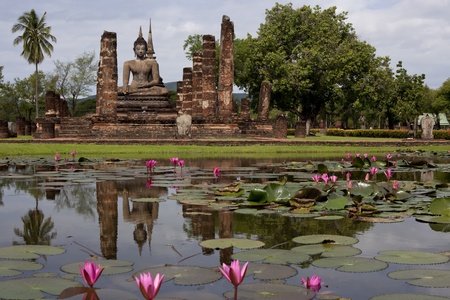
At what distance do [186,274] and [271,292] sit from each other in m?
0.67

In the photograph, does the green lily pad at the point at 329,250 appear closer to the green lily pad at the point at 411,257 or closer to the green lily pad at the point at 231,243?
the green lily pad at the point at 411,257

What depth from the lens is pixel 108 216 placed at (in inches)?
257

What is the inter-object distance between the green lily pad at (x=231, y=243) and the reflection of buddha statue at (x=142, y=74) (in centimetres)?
3170

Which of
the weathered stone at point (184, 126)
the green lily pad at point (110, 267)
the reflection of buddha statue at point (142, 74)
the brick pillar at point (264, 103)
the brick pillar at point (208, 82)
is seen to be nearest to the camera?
the green lily pad at point (110, 267)

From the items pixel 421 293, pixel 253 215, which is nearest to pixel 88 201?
pixel 253 215

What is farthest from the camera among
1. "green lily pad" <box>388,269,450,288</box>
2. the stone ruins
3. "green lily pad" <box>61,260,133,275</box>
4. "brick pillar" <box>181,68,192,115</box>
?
"brick pillar" <box>181,68,192,115</box>

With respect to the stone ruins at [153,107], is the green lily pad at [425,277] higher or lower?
lower

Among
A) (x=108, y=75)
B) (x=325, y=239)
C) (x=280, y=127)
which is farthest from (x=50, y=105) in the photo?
(x=325, y=239)

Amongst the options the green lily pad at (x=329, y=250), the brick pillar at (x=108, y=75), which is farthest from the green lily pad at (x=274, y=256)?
the brick pillar at (x=108, y=75)

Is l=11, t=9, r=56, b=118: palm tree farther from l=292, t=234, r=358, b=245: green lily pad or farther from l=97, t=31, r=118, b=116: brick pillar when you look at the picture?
l=292, t=234, r=358, b=245: green lily pad

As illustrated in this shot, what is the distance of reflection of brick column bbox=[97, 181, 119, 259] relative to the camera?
4770 mm

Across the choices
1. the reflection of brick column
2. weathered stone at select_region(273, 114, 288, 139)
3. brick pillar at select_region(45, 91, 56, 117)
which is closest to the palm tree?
brick pillar at select_region(45, 91, 56, 117)

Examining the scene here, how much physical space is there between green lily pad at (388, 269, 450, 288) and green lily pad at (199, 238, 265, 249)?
1.25m

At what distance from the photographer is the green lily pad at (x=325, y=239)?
484 centimetres
